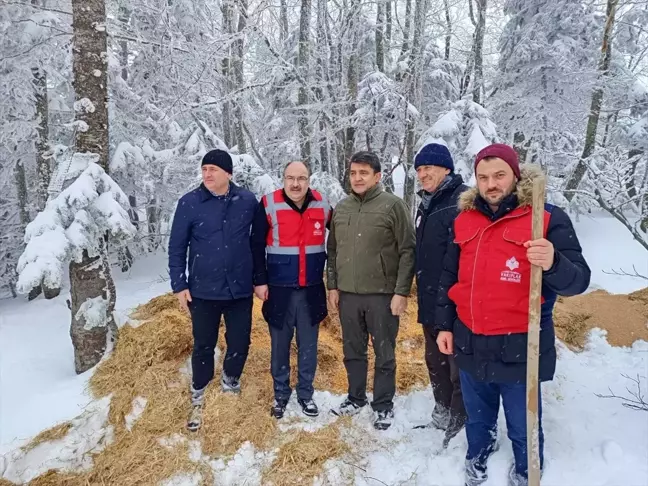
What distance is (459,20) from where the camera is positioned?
12773 mm

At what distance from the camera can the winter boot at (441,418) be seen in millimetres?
3883

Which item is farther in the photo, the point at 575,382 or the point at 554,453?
the point at 575,382

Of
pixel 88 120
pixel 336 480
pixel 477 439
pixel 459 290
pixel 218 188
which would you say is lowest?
pixel 336 480

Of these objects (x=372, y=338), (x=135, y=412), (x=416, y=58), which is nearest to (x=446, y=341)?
(x=372, y=338)

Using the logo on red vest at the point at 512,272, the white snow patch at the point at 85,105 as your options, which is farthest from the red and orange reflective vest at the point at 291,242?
the white snow patch at the point at 85,105

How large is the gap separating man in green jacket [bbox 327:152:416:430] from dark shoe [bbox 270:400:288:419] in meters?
0.84

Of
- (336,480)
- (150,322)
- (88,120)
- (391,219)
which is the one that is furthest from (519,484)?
(88,120)

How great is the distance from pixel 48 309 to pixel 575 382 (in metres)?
8.27

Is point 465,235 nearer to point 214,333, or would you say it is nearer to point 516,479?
point 516,479

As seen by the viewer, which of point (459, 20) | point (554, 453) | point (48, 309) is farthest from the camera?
point (459, 20)

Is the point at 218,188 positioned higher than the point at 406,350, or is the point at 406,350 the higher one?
the point at 218,188

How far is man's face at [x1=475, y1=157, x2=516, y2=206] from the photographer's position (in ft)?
8.44

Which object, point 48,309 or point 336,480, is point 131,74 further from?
point 336,480

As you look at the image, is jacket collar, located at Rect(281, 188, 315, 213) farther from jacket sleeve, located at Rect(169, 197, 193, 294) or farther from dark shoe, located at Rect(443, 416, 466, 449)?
dark shoe, located at Rect(443, 416, 466, 449)
